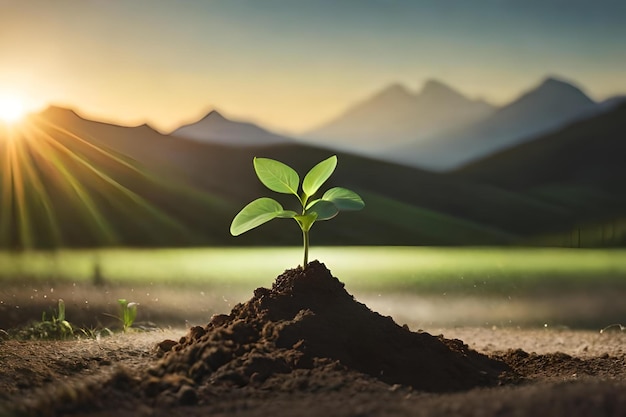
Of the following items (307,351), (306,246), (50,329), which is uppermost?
(306,246)

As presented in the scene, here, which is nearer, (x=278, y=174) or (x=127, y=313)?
(x=278, y=174)

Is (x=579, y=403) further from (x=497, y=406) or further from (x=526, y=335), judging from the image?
(x=526, y=335)

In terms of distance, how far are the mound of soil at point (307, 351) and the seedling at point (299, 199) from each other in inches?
8.5

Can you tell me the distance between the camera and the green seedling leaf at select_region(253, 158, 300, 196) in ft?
10.4

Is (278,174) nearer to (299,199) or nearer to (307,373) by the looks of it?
(299,199)

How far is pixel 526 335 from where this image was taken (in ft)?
15.4

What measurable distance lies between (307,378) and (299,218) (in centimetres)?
77

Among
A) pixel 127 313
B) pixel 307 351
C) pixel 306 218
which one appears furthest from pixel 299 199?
pixel 127 313

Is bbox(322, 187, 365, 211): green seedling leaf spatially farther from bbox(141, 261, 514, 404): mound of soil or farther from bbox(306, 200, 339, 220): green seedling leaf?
bbox(141, 261, 514, 404): mound of soil

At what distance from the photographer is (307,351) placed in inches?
106

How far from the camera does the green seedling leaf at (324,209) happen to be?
299 cm

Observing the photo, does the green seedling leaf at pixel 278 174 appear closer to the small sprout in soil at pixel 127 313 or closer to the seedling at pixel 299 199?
the seedling at pixel 299 199

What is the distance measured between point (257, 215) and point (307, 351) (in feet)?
2.16

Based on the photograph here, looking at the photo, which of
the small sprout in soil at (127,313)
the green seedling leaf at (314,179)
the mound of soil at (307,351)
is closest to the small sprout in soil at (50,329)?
the small sprout in soil at (127,313)
